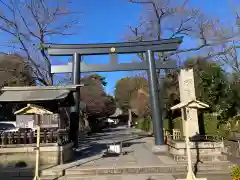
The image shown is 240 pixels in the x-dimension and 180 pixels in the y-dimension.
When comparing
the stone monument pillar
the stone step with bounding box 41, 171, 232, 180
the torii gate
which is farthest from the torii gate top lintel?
the stone step with bounding box 41, 171, 232, 180

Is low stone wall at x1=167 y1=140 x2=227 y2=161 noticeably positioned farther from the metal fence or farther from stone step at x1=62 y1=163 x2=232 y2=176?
the metal fence

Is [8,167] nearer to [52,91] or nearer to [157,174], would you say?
[52,91]

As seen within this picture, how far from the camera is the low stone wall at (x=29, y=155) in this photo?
39.9 ft

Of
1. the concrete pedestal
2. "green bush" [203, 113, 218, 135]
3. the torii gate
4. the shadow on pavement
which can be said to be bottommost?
the shadow on pavement

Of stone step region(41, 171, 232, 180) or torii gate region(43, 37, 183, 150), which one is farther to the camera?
torii gate region(43, 37, 183, 150)

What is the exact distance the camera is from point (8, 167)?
11.8 m

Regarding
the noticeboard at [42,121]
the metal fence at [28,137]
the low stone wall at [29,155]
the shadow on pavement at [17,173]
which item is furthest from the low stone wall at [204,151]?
the shadow on pavement at [17,173]

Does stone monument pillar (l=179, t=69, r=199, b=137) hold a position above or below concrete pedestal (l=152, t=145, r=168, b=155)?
above

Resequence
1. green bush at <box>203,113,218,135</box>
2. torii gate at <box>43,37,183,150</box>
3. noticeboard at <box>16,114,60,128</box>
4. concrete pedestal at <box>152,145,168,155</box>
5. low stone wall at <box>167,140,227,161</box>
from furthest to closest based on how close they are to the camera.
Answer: green bush at <box>203,113,218,135</box>, torii gate at <box>43,37,183,150</box>, concrete pedestal at <box>152,145,168,155</box>, noticeboard at <box>16,114,60,128</box>, low stone wall at <box>167,140,227,161</box>

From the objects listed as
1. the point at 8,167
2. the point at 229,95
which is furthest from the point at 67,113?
the point at 229,95

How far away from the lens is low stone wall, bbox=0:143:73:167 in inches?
479

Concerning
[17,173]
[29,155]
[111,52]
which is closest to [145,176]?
[17,173]

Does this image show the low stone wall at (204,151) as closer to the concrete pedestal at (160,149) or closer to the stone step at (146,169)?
the stone step at (146,169)

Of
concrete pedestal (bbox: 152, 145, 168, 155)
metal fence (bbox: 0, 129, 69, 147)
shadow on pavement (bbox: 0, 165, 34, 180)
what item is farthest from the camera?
concrete pedestal (bbox: 152, 145, 168, 155)
